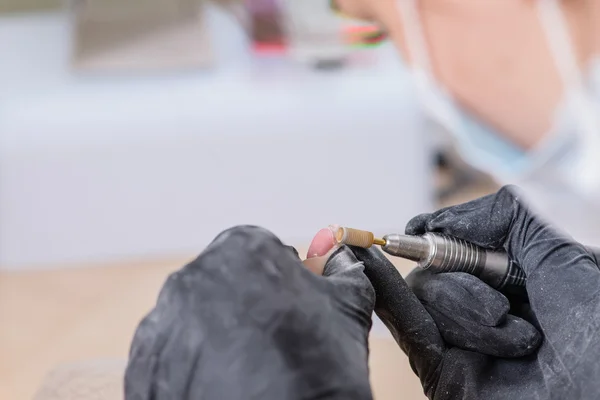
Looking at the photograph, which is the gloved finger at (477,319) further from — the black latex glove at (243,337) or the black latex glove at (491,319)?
the black latex glove at (243,337)

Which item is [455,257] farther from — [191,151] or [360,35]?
[191,151]

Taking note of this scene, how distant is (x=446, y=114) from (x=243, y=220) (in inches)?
31.6

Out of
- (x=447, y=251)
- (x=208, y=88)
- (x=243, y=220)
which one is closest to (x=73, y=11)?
(x=208, y=88)

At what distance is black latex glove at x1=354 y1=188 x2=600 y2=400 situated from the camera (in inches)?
22.0

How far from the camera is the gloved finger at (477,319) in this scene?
573 millimetres

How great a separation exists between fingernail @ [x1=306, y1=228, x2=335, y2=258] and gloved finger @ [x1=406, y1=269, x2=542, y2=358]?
107 millimetres

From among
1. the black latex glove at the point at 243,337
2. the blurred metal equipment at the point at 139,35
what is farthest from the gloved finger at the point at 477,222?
the blurred metal equipment at the point at 139,35

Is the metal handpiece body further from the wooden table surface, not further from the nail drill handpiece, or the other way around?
the wooden table surface

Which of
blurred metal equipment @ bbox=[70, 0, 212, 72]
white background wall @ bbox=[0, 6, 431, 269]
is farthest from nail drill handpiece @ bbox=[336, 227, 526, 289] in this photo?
blurred metal equipment @ bbox=[70, 0, 212, 72]

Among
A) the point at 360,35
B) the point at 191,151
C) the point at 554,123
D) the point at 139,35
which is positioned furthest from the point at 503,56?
the point at 139,35

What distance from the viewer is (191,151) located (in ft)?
3.66

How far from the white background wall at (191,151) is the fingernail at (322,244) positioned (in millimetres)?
552

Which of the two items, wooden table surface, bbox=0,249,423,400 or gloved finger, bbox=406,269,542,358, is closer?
gloved finger, bbox=406,269,542,358

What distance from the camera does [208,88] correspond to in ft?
3.60
